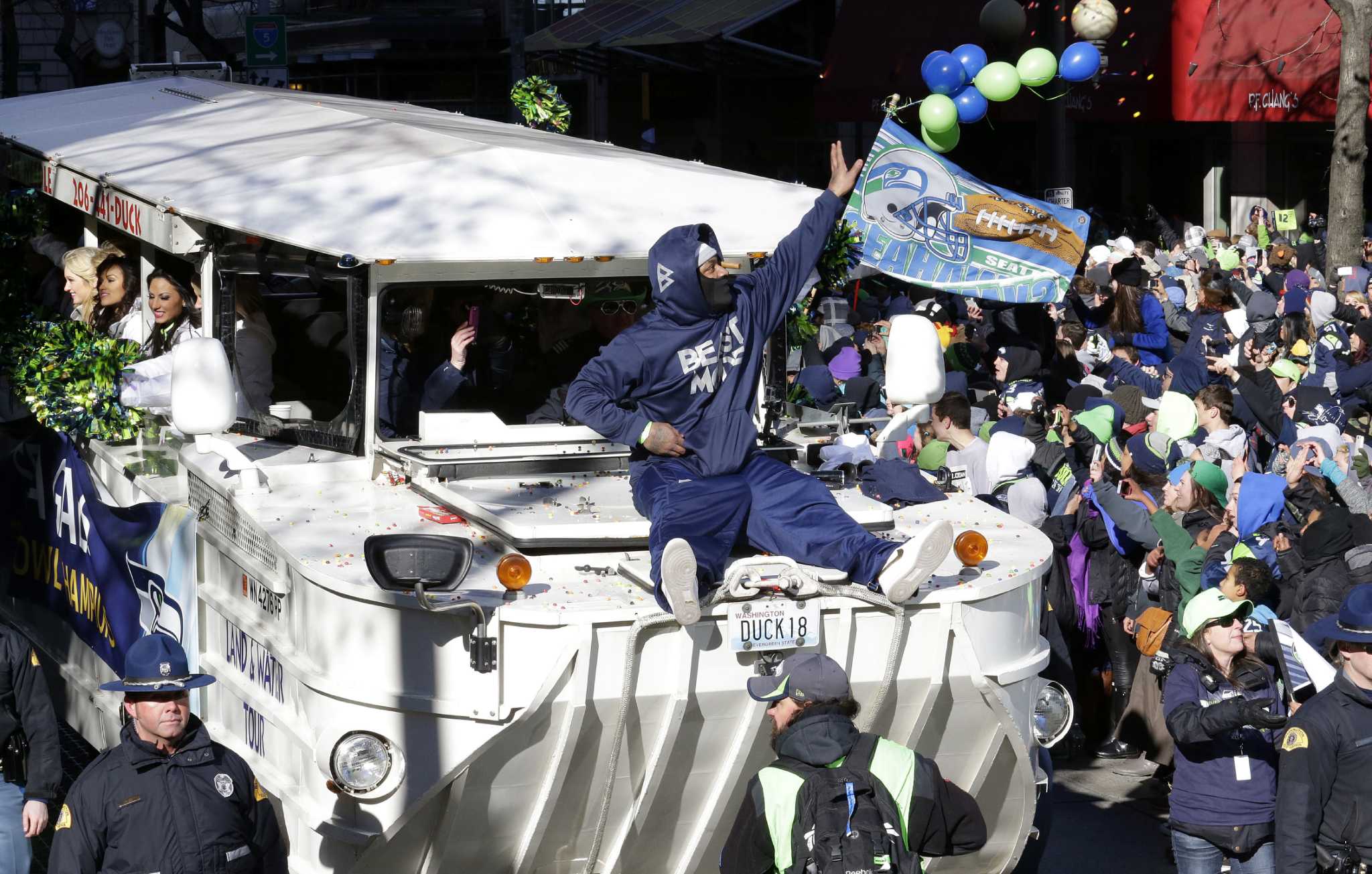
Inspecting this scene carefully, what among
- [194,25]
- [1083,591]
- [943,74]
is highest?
[194,25]

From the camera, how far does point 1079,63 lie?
44.2 ft

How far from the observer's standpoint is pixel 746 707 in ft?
18.7

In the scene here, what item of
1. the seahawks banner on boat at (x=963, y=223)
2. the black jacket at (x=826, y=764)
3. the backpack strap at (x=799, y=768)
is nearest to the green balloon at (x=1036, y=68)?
the seahawks banner on boat at (x=963, y=223)

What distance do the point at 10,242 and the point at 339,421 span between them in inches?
131

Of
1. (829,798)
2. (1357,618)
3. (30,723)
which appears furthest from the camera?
(30,723)

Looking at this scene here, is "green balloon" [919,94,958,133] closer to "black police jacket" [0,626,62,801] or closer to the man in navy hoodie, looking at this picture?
the man in navy hoodie

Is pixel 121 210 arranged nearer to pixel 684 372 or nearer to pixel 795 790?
pixel 684 372

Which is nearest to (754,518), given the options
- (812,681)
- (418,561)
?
(418,561)

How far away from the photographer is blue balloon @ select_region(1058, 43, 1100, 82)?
13.5 meters

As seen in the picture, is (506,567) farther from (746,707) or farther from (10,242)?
(10,242)

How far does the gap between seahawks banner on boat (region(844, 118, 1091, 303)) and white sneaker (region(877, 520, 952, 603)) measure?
16.8ft

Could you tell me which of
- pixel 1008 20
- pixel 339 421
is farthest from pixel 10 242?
pixel 1008 20

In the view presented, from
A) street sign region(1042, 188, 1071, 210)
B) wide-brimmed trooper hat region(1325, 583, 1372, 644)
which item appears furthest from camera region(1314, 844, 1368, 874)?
street sign region(1042, 188, 1071, 210)

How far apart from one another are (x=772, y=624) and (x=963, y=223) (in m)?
5.59
